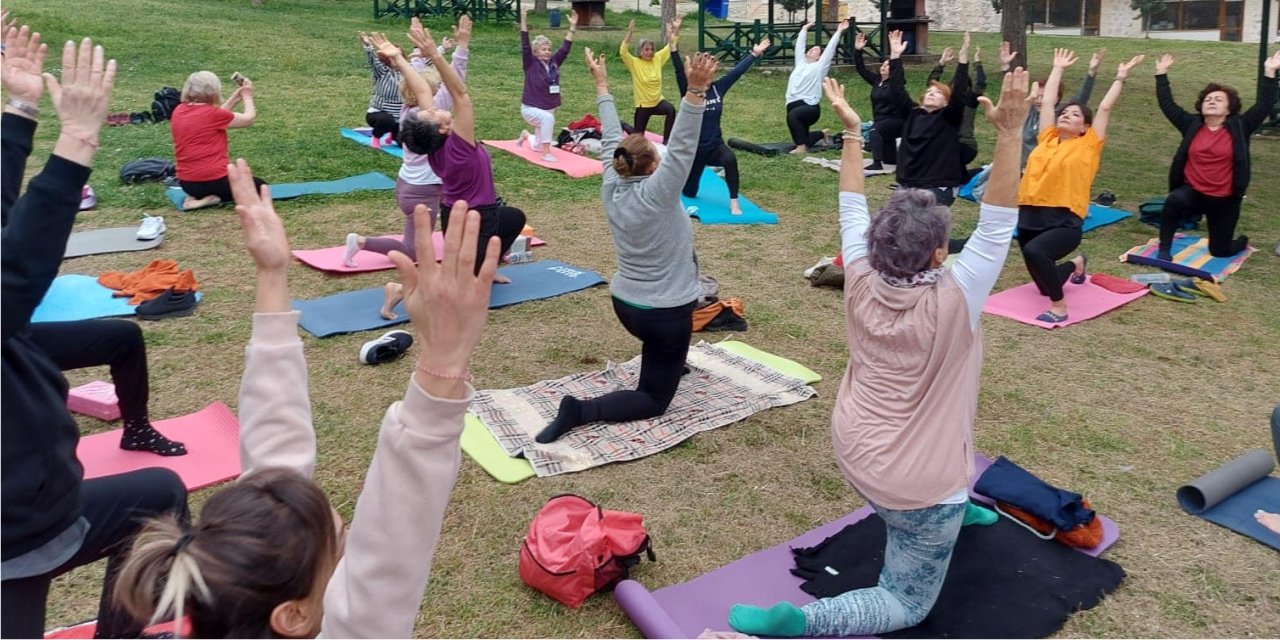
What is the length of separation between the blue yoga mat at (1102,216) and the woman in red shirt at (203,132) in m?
8.52

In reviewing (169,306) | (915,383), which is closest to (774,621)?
(915,383)

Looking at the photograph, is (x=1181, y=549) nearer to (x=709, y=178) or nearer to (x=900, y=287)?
(x=900, y=287)

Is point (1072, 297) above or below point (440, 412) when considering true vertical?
below

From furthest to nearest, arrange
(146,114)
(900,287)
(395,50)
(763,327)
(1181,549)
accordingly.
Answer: (146,114) → (763,327) → (395,50) → (1181,549) → (900,287)

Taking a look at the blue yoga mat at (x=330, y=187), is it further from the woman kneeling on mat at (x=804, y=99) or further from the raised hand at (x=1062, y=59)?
the raised hand at (x=1062, y=59)

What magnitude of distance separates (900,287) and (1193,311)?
5.43 meters

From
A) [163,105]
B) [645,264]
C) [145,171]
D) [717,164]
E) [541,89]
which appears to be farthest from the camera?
[163,105]

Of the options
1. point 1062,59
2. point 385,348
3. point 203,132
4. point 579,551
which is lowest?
point 579,551

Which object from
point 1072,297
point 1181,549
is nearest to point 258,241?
point 1181,549

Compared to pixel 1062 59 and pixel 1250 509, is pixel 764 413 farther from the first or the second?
pixel 1062 59

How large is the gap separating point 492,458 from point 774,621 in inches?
78.6

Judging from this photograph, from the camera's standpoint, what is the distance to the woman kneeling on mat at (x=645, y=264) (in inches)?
193

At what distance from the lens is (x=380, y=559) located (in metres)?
1.67

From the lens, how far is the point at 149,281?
23.5 feet
